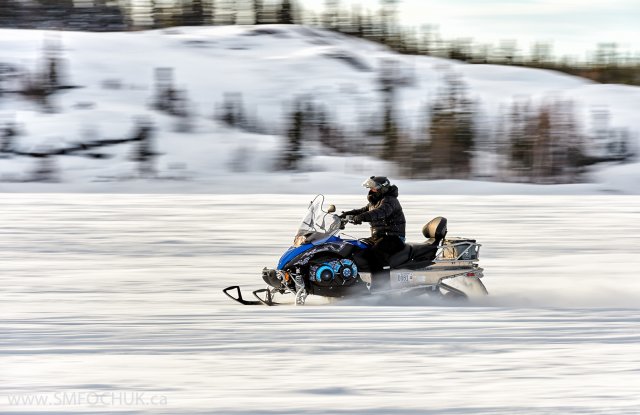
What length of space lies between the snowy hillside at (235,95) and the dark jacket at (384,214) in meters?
19.4

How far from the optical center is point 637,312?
32.1 feet

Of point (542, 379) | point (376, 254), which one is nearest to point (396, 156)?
point (376, 254)

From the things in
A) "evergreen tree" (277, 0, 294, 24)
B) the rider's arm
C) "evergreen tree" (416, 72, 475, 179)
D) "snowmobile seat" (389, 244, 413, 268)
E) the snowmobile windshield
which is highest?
"evergreen tree" (277, 0, 294, 24)

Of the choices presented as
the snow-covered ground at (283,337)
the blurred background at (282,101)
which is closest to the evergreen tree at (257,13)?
the blurred background at (282,101)

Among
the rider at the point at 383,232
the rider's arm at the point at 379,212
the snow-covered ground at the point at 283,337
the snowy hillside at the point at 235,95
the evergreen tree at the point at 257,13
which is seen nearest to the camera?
the snow-covered ground at the point at 283,337

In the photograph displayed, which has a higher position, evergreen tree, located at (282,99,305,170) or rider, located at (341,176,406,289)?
rider, located at (341,176,406,289)

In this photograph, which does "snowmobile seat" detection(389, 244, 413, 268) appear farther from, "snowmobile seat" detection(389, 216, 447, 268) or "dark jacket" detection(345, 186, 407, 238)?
"dark jacket" detection(345, 186, 407, 238)

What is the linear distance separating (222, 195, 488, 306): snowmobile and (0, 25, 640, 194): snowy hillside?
1901cm

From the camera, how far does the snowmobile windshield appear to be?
401 inches

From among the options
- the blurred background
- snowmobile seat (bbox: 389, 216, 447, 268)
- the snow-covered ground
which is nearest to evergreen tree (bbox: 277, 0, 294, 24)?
the blurred background

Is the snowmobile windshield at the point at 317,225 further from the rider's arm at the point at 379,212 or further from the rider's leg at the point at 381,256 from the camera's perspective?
the rider's leg at the point at 381,256

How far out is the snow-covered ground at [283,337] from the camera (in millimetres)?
6031

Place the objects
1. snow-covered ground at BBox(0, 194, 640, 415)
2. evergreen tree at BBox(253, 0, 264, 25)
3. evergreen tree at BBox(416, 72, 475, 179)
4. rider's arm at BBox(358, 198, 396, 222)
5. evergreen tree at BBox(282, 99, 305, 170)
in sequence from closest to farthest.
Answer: snow-covered ground at BBox(0, 194, 640, 415) → rider's arm at BBox(358, 198, 396, 222) → evergreen tree at BBox(282, 99, 305, 170) → evergreen tree at BBox(416, 72, 475, 179) → evergreen tree at BBox(253, 0, 264, 25)

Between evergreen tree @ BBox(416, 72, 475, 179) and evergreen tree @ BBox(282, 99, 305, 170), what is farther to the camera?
evergreen tree @ BBox(416, 72, 475, 179)
